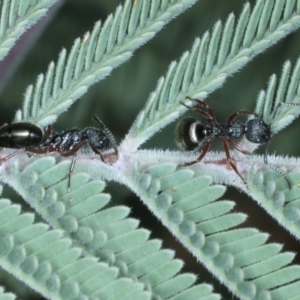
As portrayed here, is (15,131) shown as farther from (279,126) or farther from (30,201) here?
(279,126)

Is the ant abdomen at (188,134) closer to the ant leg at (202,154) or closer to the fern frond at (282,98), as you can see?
the ant leg at (202,154)

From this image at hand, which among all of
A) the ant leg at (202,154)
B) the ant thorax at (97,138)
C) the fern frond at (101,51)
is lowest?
the ant leg at (202,154)

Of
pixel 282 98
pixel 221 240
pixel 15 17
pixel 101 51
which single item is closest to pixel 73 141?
pixel 101 51

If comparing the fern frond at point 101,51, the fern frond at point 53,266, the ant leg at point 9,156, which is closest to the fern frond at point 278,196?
the fern frond at point 53,266

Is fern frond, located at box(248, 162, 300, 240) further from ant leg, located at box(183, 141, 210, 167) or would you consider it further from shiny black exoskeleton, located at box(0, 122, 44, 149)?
shiny black exoskeleton, located at box(0, 122, 44, 149)

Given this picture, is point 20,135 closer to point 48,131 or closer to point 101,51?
point 48,131

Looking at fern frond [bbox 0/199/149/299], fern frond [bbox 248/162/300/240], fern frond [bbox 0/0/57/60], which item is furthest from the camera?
fern frond [bbox 0/0/57/60]

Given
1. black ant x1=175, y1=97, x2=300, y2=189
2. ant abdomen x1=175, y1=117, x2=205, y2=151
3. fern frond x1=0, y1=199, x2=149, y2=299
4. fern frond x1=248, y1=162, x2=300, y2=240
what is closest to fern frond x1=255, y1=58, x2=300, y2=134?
black ant x1=175, y1=97, x2=300, y2=189
